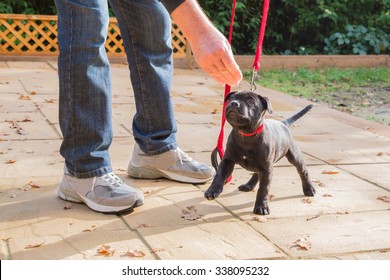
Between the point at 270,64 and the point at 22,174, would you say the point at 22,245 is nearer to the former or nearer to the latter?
the point at 22,174

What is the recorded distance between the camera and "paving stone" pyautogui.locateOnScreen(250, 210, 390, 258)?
8.52 ft

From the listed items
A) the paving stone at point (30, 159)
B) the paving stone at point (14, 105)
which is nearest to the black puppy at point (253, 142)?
the paving stone at point (30, 159)

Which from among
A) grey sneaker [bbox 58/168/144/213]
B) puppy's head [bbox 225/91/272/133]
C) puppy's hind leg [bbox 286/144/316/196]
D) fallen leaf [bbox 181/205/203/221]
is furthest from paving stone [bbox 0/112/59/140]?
puppy's head [bbox 225/91/272/133]

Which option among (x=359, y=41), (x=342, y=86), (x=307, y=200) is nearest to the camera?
(x=307, y=200)

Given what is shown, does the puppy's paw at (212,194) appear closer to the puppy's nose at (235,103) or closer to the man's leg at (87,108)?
the man's leg at (87,108)

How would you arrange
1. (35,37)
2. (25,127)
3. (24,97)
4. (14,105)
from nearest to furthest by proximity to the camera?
(25,127)
(14,105)
(24,97)
(35,37)

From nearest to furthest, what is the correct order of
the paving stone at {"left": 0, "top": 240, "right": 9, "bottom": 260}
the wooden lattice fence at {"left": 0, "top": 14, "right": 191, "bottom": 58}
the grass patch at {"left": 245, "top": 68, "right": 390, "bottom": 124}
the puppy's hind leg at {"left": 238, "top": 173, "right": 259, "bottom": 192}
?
the paving stone at {"left": 0, "top": 240, "right": 9, "bottom": 260}
the puppy's hind leg at {"left": 238, "top": 173, "right": 259, "bottom": 192}
the grass patch at {"left": 245, "top": 68, "right": 390, "bottom": 124}
the wooden lattice fence at {"left": 0, "top": 14, "right": 191, "bottom": 58}

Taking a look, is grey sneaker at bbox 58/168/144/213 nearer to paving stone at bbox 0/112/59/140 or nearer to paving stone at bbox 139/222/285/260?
paving stone at bbox 139/222/285/260

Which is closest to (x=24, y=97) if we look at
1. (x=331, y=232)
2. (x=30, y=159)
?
(x=30, y=159)

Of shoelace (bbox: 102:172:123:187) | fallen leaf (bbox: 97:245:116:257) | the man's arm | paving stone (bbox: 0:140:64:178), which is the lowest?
paving stone (bbox: 0:140:64:178)

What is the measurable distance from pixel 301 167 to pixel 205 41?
4.29 ft

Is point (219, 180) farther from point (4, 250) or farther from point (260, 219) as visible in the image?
point (4, 250)

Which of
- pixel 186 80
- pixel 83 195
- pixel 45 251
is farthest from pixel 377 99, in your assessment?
pixel 45 251

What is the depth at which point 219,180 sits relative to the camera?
2953 mm
